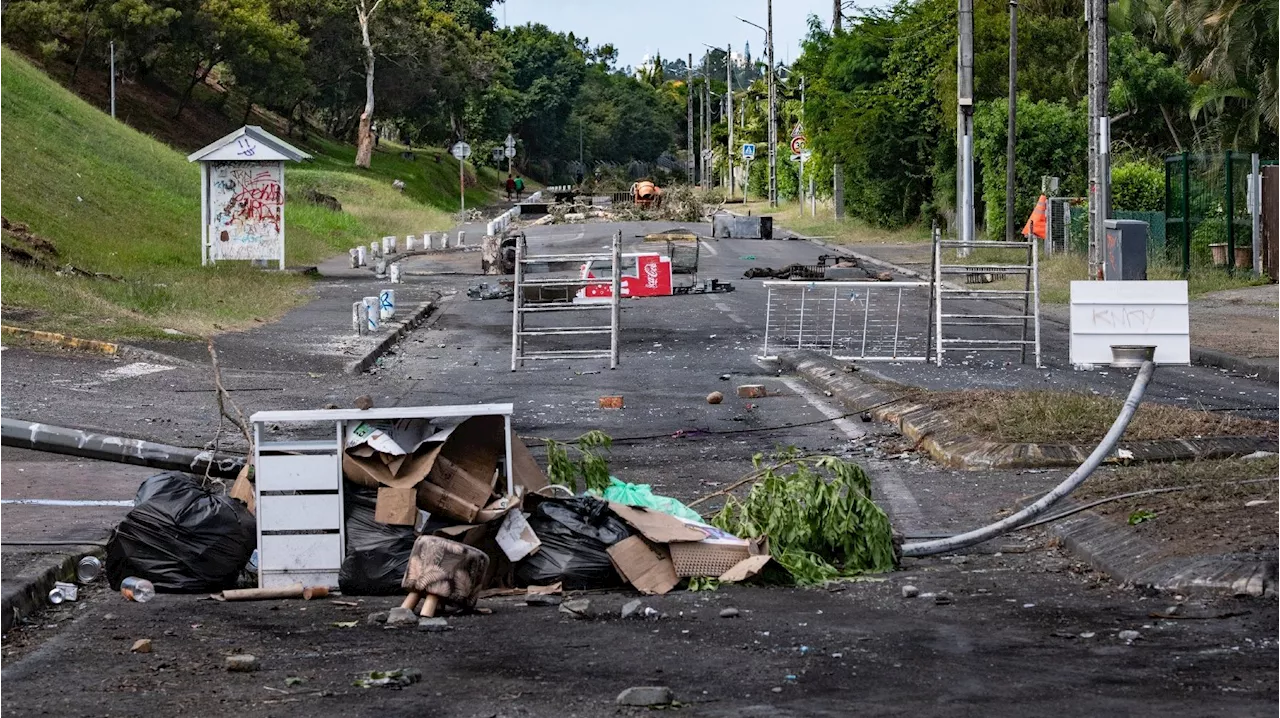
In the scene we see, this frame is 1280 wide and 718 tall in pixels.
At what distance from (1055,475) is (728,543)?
3.42 m

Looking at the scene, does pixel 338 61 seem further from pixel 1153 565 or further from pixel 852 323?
pixel 1153 565

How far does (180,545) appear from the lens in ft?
26.2

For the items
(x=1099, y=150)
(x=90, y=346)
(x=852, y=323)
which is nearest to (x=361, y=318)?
(x=90, y=346)

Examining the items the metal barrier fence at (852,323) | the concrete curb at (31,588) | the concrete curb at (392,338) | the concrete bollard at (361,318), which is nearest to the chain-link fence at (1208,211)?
the metal barrier fence at (852,323)

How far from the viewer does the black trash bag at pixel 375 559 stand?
25.6 ft

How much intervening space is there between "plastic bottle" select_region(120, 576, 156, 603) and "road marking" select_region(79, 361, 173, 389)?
814cm

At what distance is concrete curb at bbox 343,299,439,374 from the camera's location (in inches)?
738

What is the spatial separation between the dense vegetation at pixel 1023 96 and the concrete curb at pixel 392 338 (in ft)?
56.2

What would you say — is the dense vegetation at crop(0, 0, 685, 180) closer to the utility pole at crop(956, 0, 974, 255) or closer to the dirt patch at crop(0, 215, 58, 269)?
the dirt patch at crop(0, 215, 58, 269)

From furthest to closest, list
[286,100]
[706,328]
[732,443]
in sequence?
[286,100], [706,328], [732,443]

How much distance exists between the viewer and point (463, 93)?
8631 cm

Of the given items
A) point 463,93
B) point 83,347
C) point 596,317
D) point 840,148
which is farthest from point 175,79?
point 83,347

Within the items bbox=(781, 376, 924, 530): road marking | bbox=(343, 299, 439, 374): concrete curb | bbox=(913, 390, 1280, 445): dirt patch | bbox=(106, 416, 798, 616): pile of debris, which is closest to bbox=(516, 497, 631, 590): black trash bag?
bbox=(106, 416, 798, 616): pile of debris

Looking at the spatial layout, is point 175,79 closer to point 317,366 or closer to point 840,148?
point 840,148
